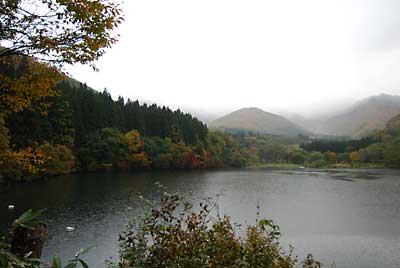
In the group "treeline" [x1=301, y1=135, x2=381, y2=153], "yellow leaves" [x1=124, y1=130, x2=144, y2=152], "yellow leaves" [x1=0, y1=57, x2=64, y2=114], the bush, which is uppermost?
"treeline" [x1=301, y1=135, x2=381, y2=153]

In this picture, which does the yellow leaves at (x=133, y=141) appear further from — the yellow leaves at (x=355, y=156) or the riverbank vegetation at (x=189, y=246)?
the yellow leaves at (x=355, y=156)

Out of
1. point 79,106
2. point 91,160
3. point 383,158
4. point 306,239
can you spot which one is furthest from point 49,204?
point 383,158

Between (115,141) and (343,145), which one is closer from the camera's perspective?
(115,141)

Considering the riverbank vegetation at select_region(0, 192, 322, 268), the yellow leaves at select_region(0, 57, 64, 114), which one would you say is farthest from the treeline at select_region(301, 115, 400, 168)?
the yellow leaves at select_region(0, 57, 64, 114)

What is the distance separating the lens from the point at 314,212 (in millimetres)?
30562

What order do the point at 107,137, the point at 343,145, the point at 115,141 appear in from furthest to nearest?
1. the point at 343,145
2. the point at 107,137
3. the point at 115,141

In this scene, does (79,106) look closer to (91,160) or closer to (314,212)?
(91,160)

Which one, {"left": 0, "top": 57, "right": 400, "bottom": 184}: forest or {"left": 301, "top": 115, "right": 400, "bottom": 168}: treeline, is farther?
{"left": 301, "top": 115, "right": 400, "bottom": 168}: treeline

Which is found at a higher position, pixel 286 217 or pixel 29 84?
pixel 29 84

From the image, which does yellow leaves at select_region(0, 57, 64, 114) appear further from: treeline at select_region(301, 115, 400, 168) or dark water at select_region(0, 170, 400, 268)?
treeline at select_region(301, 115, 400, 168)

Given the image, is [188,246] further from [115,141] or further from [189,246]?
[115,141]

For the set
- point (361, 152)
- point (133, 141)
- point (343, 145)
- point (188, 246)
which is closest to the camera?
point (188, 246)

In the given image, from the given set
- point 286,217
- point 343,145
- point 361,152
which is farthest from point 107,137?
point 343,145

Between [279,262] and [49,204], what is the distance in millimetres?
28932
